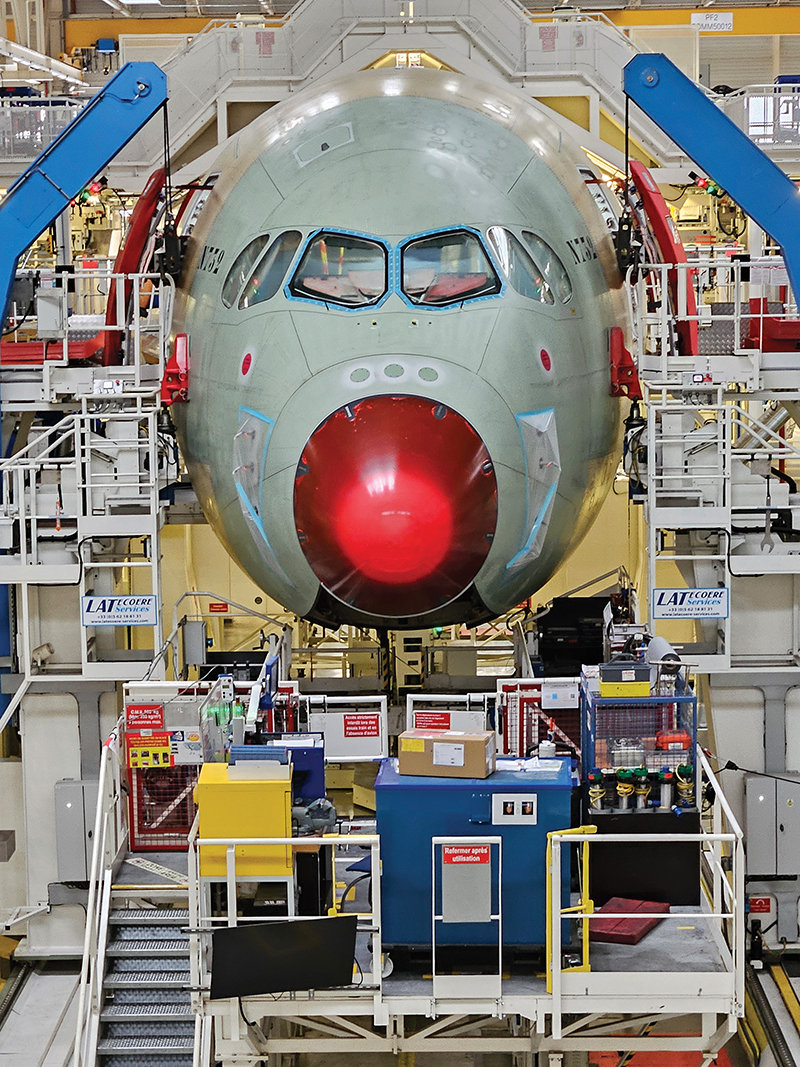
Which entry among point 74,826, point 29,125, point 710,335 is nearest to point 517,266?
point 710,335

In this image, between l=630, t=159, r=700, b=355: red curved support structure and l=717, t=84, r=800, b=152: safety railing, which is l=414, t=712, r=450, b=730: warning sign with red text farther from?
l=717, t=84, r=800, b=152: safety railing

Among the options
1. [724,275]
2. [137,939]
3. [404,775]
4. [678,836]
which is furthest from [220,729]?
[724,275]

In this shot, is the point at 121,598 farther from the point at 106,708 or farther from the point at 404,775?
the point at 404,775

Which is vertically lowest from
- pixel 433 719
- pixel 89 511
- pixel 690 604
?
pixel 433 719

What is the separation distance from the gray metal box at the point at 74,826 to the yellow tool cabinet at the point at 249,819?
5.24 meters

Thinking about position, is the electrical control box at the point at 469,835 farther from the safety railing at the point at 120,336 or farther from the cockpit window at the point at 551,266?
the safety railing at the point at 120,336

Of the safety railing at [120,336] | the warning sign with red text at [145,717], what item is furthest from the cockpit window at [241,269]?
the warning sign with red text at [145,717]

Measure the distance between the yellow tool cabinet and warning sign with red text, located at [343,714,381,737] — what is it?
3.73 metres

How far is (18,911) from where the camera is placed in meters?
15.5

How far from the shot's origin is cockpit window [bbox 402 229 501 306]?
454 inches

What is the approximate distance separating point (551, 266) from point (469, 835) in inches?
191

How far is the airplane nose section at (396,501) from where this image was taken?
1039 centimetres

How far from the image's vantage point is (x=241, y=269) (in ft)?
41.0

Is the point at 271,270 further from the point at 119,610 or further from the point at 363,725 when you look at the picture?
the point at 363,725
